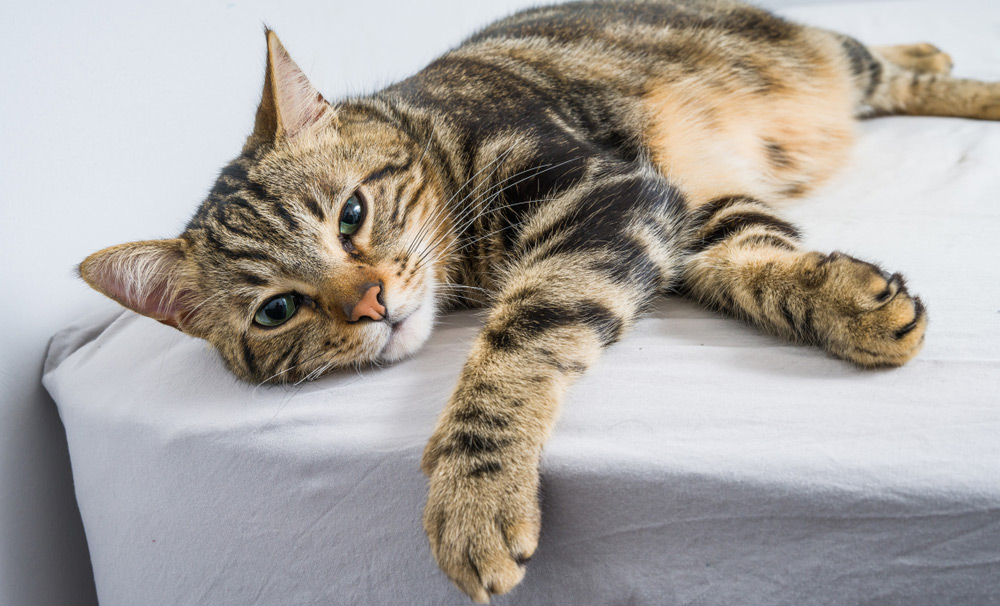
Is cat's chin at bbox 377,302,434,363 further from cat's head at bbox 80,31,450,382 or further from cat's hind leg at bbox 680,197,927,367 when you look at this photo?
cat's hind leg at bbox 680,197,927,367

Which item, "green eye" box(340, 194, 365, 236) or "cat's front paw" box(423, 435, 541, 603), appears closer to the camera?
"cat's front paw" box(423, 435, 541, 603)

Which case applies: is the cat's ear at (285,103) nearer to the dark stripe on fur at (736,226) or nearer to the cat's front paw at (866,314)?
the dark stripe on fur at (736,226)

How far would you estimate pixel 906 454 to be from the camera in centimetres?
58

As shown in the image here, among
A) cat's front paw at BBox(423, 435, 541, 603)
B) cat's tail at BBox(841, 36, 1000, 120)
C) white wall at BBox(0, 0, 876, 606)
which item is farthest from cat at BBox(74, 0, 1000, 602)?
cat's tail at BBox(841, 36, 1000, 120)

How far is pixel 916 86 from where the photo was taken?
Answer: 1.77 m

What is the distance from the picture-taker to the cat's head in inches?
37.6

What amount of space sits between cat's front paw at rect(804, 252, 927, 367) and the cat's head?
0.62m

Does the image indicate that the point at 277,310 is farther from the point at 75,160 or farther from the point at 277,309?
the point at 75,160

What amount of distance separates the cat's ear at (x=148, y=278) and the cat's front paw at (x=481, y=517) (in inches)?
25.5

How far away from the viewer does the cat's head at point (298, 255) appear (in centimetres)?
96

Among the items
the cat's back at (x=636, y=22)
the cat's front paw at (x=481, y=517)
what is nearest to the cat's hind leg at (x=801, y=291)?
the cat's front paw at (x=481, y=517)

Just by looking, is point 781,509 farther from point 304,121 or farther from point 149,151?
point 149,151

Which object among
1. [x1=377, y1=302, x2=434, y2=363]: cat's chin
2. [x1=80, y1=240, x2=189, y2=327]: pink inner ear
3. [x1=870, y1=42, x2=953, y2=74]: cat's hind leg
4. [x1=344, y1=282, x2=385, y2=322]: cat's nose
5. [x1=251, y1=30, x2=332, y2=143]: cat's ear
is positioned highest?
[x1=251, y1=30, x2=332, y2=143]: cat's ear

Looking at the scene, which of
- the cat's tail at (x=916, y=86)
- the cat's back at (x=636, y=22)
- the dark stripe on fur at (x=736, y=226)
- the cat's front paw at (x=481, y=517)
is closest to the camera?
the cat's front paw at (x=481, y=517)
